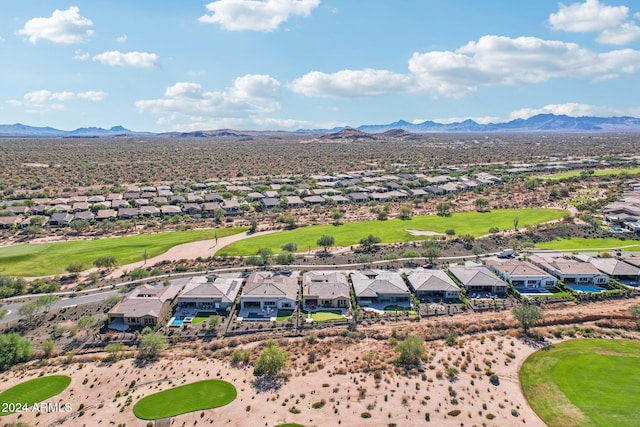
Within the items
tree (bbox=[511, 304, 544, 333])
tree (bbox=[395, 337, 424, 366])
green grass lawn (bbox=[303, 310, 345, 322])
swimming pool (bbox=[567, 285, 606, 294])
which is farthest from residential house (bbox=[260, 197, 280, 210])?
tree (bbox=[511, 304, 544, 333])

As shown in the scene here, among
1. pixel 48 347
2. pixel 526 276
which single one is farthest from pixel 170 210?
pixel 526 276

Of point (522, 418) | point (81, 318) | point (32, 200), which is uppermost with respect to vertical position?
point (32, 200)

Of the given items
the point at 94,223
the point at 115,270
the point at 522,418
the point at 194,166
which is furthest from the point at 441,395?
the point at 194,166

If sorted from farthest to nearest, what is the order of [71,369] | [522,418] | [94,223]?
[94,223], [71,369], [522,418]

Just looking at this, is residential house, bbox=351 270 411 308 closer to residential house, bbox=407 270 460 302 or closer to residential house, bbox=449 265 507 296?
residential house, bbox=407 270 460 302

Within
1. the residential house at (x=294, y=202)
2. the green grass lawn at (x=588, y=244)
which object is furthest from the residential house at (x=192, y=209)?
the green grass lawn at (x=588, y=244)

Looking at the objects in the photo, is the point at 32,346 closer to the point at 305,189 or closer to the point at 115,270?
the point at 115,270
